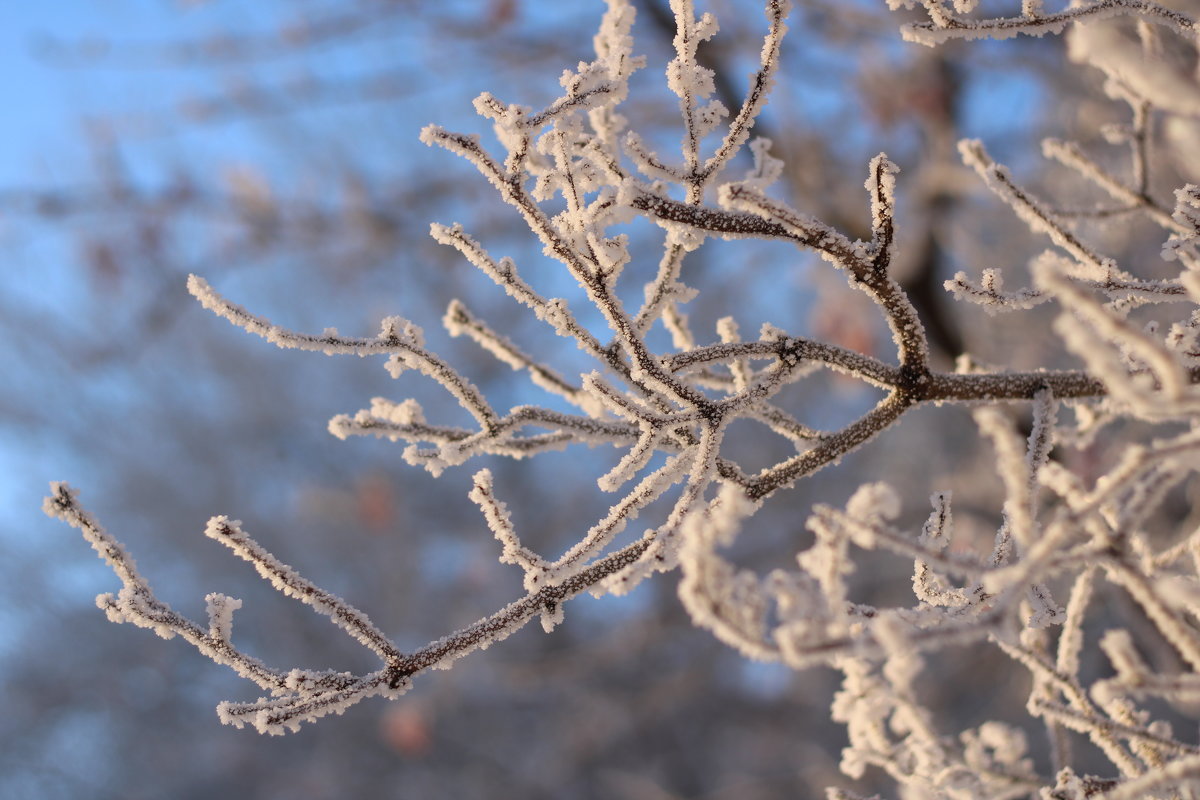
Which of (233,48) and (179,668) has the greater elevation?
(179,668)

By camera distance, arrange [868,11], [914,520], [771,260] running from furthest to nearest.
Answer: [771,260]
[914,520]
[868,11]

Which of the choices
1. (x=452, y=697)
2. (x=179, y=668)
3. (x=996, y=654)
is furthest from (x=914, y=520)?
(x=179, y=668)

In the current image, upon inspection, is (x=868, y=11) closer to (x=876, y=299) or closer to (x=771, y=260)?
(x=771, y=260)

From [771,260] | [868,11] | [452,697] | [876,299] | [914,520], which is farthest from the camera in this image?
[452,697]

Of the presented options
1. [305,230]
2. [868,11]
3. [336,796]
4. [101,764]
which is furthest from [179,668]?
[868,11]

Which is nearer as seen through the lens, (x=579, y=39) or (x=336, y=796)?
(x=579, y=39)

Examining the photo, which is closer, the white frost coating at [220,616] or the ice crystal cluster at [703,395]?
the ice crystal cluster at [703,395]

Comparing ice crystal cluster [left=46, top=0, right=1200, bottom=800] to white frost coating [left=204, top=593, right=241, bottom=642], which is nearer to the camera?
ice crystal cluster [left=46, top=0, right=1200, bottom=800]

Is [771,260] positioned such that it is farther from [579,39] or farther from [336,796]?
[336,796]

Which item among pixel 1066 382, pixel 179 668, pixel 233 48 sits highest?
pixel 179 668
